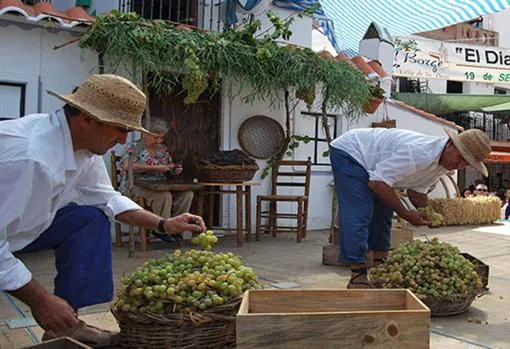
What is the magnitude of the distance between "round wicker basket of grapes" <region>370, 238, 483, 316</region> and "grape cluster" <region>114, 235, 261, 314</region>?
1.29m

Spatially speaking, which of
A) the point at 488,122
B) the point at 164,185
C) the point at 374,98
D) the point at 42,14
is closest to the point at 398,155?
the point at 164,185

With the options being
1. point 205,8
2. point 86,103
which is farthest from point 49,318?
point 205,8

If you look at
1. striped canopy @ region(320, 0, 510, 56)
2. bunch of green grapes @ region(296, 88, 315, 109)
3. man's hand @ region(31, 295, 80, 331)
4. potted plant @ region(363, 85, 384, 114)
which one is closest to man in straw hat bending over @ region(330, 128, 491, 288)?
man's hand @ region(31, 295, 80, 331)

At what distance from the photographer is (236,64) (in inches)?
260

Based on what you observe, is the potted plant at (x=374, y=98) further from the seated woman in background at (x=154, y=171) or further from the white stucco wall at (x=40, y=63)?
the white stucco wall at (x=40, y=63)

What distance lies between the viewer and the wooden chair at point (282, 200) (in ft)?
24.2

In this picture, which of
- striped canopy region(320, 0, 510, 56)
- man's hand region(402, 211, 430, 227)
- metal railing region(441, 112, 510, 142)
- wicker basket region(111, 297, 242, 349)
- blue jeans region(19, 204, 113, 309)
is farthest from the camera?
metal railing region(441, 112, 510, 142)

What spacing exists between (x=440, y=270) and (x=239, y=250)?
3.16 m

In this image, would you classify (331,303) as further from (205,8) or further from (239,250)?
(205,8)

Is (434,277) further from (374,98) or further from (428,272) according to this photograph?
(374,98)

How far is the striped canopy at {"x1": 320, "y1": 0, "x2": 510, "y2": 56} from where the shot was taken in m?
9.13

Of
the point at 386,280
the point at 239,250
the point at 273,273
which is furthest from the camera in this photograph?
the point at 239,250

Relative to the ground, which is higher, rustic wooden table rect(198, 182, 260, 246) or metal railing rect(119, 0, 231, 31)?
metal railing rect(119, 0, 231, 31)

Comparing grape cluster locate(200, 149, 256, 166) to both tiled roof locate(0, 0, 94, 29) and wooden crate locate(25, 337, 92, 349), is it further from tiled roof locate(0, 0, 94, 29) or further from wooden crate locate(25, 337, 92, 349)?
wooden crate locate(25, 337, 92, 349)
